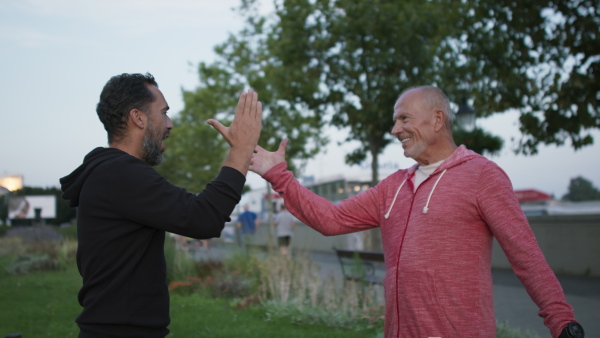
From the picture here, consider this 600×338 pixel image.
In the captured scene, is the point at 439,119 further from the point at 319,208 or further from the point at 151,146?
the point at 151,146

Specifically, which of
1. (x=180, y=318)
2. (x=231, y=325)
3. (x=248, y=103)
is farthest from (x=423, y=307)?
(x=180, y=318)

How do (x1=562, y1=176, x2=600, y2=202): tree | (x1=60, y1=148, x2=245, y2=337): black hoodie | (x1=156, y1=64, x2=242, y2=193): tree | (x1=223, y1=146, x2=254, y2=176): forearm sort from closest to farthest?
(x1=60, y1=148, x2=245, y2=337): black hoodie → (x1=223, y1=146, x2=254, y2=176): forearm → (x1=156, y1=64, x2=242, y2=193): tree → (x1=562, y1=176, x2=600, y2=202): tree

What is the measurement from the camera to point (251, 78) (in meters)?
26.8

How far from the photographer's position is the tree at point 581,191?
4464 inches

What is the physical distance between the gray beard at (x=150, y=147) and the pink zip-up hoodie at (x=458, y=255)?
4.14ft

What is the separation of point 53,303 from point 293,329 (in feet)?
16.4

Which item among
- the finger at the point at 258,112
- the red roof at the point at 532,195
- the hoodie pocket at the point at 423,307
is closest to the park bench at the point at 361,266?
the hoodie pocket at the point at 423,307

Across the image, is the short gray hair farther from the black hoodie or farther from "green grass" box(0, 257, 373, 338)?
"green grass" box(0, 257, 373, 338)

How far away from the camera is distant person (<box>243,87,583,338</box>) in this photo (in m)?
2.75

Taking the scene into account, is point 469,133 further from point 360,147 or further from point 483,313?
point 483,313

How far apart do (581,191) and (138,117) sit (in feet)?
407

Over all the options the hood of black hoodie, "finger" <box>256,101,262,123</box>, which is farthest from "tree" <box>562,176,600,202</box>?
the hood of black hoodie

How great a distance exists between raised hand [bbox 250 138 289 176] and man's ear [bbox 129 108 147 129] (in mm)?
790

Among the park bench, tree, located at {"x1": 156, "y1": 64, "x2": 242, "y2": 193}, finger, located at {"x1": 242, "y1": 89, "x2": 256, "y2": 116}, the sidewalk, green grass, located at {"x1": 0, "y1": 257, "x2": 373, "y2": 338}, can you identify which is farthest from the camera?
tree, located at {"x1": 156, "y1": 64, "x2": 242, "y2": 193}
